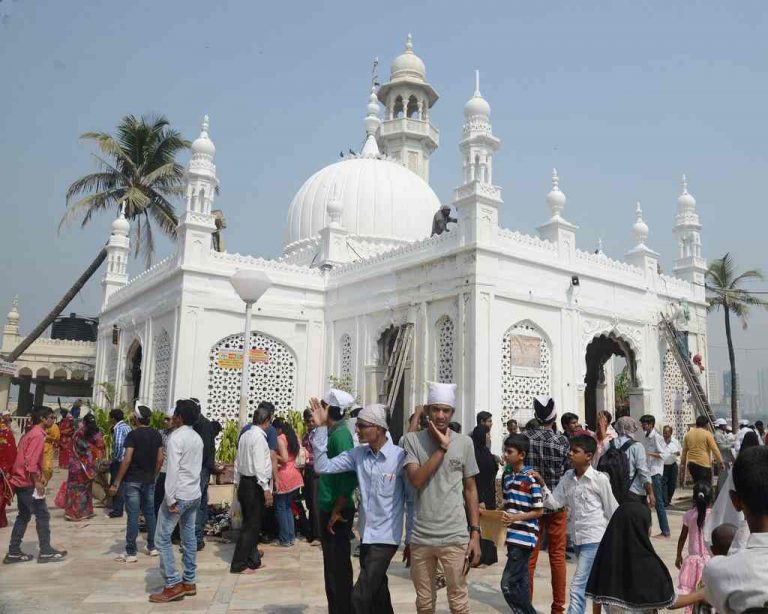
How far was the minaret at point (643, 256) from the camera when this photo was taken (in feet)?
56.1

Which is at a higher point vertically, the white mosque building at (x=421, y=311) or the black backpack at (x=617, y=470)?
the white mosque building at (x=421, y=311)

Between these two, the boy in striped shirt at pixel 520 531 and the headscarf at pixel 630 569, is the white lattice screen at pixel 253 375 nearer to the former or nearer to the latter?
the boy in striped shirt at pixel 520 531

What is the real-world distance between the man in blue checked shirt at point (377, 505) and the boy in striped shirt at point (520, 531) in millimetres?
964

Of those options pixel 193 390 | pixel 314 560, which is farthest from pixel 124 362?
pixel 314 560

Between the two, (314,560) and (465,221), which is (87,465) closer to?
(314,560)

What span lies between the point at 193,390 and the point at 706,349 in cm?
1395

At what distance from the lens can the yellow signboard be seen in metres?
16.2

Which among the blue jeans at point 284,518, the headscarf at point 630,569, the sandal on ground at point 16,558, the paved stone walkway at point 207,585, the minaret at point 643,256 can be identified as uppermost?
the minaret at point 643,256

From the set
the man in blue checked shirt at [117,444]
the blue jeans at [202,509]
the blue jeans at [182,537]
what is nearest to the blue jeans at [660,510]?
the blue jeans at [202,509]

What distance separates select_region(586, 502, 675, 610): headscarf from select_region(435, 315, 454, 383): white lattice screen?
33.1 feet

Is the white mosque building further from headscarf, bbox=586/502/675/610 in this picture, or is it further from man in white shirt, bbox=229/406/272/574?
headscarf, bbox=586/502/675/610

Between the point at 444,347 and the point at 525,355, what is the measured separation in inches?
68.2

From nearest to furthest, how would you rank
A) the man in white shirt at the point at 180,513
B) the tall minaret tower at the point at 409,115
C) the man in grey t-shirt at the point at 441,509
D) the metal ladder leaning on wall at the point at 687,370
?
the man in grey t-shirt at the point at 441,509 → the man in white shirt at the point at 180,513 → the metal ladder leaning on wall at the point at 687,370 → the tall minaret tower at the point at 409,115

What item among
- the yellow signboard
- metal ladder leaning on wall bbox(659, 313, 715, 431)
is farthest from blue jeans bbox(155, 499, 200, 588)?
metal ladder leaning on wall bbox(659, 313, 715, 431)
